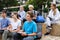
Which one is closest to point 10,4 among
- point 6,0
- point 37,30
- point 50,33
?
point 6,0

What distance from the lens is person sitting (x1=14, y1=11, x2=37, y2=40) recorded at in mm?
5273

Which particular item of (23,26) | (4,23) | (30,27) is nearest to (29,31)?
(30,27)

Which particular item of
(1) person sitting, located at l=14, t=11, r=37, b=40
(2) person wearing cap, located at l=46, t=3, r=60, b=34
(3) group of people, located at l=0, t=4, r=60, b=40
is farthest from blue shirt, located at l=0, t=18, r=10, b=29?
(2) person wearing cap, located at l=46, t=3, r=60, b=34

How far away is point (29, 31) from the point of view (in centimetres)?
543

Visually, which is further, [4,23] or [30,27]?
[4,23]

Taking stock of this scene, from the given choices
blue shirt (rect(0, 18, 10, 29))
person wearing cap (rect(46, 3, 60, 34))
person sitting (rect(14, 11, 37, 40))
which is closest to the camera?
person sitting (rect(14, 11, 37, 40))

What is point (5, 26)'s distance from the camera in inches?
267

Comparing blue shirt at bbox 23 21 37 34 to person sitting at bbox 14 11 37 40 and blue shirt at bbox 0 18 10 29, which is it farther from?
blue shirt at bbox 0 18 10 29

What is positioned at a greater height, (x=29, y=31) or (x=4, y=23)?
(x=4, y=23)

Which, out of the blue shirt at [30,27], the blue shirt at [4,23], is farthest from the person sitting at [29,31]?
the blue shirt at [4,23]

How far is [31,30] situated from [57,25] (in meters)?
2.66

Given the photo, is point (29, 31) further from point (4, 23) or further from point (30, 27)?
point (4, 23)

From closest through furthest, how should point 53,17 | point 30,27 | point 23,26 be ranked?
point 30,27, point 23,26, point 53,17

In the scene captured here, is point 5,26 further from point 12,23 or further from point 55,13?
point 55,13
